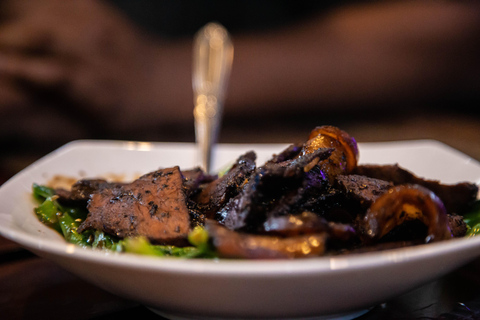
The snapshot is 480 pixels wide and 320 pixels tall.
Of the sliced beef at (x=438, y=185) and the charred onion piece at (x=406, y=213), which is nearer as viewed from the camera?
the charred onion piece at (x=406, y=213)

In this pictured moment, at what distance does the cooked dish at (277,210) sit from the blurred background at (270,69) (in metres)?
3.51

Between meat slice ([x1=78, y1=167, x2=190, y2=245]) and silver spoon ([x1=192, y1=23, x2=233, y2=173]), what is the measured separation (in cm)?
117

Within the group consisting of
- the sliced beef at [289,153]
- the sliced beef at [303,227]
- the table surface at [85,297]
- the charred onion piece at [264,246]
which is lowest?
the table surface at [85,297]

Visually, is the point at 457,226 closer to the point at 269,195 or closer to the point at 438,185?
the point at 438,185

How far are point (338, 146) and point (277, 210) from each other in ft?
1.94

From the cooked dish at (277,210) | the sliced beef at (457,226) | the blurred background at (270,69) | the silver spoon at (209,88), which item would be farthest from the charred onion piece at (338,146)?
the blurred background at (270,69)

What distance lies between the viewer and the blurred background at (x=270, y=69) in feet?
18.2

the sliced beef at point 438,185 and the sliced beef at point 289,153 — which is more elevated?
the sliced beef at point 289,153

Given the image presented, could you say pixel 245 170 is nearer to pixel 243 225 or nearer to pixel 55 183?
pixel 243 225

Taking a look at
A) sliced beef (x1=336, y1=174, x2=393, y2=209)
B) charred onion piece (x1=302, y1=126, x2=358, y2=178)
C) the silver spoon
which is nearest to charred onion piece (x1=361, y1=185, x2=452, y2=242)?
sliced beef (x1=336, y1=174, x2=393, y2=209)

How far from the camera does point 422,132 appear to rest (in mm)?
5348

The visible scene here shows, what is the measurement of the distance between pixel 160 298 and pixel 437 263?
784 mm

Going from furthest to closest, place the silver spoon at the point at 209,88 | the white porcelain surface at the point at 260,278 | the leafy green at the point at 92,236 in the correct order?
the silver spoon at the point at 209,88
the leafy green at the point at 92,236
the white porcelain surface at the point at 260,278

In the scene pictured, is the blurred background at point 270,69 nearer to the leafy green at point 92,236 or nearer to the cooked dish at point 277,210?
the leafy green at point 92,236
